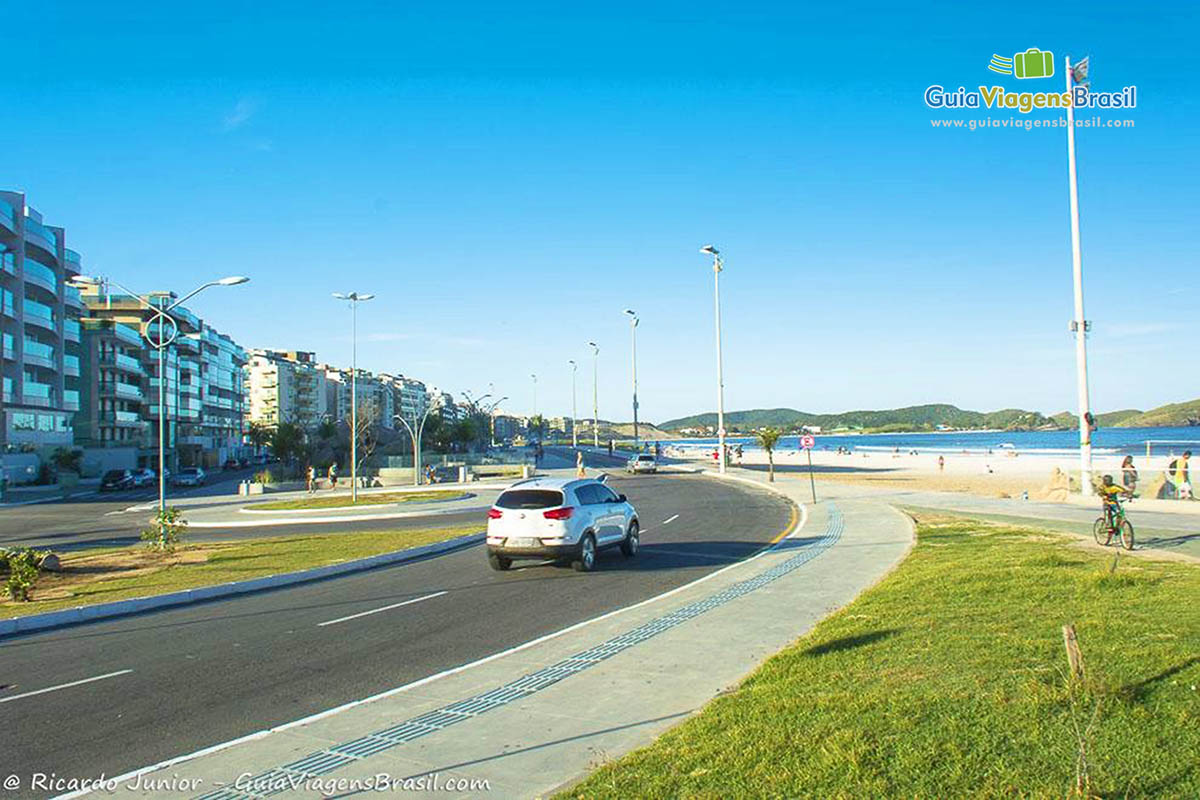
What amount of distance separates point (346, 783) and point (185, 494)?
54651 mm

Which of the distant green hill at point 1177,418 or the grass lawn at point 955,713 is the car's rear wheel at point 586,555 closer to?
the grass lawn at point 955,713

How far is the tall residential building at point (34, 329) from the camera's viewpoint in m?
64.7

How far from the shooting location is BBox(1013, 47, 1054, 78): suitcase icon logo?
2659 cm

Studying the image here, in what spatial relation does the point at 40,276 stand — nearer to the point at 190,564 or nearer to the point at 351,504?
the point at 351,504

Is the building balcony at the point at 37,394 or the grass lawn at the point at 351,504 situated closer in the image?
the grass lawn at the point at 351,504

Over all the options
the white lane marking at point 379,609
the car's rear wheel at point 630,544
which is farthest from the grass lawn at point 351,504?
the white lane marking at point 379,609

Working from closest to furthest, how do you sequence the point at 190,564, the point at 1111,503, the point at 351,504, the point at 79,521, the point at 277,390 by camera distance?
the point at 1111,503, the point at 190,564, the point at 79,521, the point at 351,504, the point at 277,390

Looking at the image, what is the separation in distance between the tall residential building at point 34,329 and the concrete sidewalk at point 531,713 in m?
66.8

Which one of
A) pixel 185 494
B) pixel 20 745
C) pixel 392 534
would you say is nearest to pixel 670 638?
pixel 20 745

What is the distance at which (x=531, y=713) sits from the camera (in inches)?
292

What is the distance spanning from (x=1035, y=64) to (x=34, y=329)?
74.4 metres

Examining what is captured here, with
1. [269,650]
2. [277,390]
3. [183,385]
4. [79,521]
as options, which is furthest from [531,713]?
[277,390]

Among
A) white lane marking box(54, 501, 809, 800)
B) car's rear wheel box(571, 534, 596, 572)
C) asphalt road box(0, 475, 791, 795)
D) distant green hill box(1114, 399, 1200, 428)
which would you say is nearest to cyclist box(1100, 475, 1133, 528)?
asphalt road box(0, 475, 791, 795)

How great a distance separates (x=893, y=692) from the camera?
675cm
